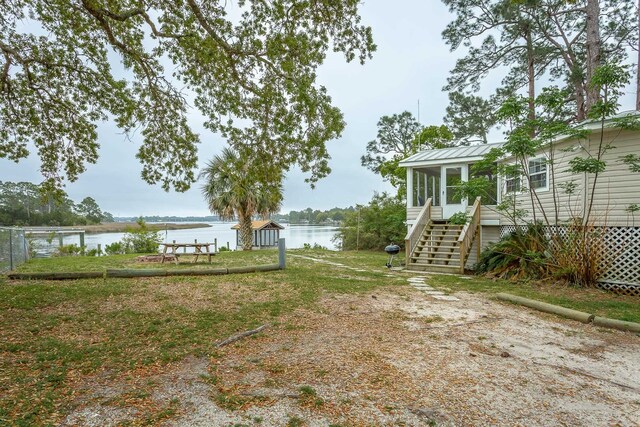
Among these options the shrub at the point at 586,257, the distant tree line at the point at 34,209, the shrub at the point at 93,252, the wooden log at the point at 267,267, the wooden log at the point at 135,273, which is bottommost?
the shrub at the point at 93,252

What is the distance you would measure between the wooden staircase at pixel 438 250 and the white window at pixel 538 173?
103 inches

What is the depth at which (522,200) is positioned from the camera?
1035 cm

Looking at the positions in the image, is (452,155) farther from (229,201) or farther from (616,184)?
(229,201)

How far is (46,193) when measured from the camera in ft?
24.8

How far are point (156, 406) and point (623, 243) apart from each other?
9.39 m

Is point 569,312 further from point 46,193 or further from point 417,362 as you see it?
point 46,193

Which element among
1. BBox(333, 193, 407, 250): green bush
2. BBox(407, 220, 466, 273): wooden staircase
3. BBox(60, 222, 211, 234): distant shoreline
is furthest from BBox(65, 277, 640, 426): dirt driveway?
BBox(60, 222, 211, 234): distant shoreline

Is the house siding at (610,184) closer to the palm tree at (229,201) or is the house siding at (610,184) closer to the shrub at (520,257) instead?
the shrub at (520,257)

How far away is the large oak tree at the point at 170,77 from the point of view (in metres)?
6.24

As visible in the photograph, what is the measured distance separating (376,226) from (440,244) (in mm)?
7926

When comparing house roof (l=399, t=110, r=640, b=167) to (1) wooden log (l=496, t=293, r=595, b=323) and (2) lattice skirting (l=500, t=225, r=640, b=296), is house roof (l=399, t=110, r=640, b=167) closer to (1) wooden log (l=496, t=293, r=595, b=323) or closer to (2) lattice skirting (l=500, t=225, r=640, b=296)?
(2) lattice skirting (l=500, t=225, r=640, b=296)

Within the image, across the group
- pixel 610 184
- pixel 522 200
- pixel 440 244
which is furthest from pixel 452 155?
pixel 610 184

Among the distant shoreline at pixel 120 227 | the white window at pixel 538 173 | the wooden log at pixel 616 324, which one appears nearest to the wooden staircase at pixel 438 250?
the white window at pixel 538 173

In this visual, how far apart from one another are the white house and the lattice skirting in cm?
2
